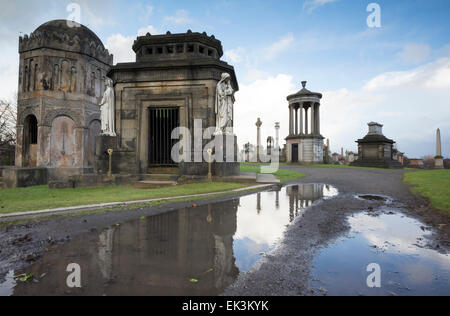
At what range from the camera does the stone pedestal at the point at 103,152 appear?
12164 millimetres

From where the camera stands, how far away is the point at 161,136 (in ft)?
43.5

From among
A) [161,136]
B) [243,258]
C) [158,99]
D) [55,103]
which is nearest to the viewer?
[243,258]

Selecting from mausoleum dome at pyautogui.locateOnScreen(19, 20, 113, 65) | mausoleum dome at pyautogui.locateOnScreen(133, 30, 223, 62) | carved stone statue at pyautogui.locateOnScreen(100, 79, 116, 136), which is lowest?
carved stone statue at pyautogui.locateOnScreen(100, 79, 116, 136)

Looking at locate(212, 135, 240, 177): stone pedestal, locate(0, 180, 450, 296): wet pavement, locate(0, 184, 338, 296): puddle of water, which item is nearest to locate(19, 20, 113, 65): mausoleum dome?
locate(212, 135, 240, 177): stone pedestal

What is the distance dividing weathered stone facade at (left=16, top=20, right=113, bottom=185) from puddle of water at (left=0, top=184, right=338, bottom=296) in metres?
18.3

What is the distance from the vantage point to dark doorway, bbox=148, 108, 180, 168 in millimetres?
12922

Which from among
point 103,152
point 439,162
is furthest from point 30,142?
point 439,162

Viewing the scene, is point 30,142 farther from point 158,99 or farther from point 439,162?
point 439,162

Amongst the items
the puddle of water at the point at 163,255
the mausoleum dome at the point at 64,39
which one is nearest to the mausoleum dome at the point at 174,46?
the mausoleum dome at the point at 64,39

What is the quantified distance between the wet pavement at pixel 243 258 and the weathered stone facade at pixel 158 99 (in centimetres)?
751

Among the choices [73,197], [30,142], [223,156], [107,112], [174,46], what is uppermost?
[174,46]

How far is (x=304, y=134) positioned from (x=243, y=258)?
120ft

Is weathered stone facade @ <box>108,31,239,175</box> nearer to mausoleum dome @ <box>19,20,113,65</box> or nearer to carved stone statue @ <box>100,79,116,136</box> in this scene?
carved stone statue @ <box>100,79,116,136</box>

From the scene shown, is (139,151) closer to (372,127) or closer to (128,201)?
(128,201)
